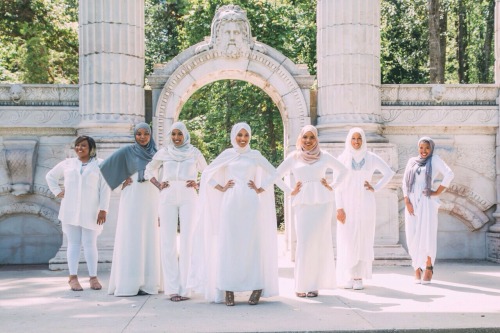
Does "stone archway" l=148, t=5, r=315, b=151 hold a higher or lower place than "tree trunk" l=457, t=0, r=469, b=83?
lower

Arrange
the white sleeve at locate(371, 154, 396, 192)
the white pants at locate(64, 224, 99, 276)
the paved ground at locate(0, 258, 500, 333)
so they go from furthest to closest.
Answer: the white sleeve at locate(371, 154, 396, 192) → the white pants at locate(64, 224, 99, 276) → the paved ground at locate(0, 258, 500, 333)

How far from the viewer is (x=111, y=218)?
39.6ft

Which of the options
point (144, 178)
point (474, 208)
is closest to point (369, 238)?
point (144, 178)

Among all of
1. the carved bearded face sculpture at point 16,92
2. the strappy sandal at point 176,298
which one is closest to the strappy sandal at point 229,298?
the strappy sandal at point 176,298

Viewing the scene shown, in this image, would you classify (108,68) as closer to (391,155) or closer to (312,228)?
(391,155)

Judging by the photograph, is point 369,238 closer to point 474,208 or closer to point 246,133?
point 246,133

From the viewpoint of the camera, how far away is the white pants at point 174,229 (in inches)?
348

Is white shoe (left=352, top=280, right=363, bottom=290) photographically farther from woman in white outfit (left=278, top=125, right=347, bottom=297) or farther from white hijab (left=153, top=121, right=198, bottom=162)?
white hijab (left=153, top=121, right=198, bottom=162)

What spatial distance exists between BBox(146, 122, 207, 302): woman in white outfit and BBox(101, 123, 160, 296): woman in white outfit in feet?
0.93

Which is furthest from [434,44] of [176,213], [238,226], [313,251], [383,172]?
[238,226]

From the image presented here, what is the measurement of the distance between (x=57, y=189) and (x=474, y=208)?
7.49 meters

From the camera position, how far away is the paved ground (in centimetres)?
679

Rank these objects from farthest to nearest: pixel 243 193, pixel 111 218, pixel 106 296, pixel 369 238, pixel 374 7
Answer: pixel 374 7 < pixel 111 218 < pixel 369 238 < pixel 106 296 < pixel 243 193

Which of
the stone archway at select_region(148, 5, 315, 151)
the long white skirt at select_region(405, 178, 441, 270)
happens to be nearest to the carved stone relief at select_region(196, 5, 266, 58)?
the stone archway at select_region(148, 5, 315, 151)
